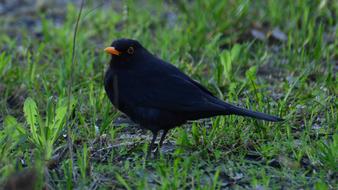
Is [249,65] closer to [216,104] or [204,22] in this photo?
[204,22]

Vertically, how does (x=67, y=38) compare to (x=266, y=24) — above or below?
below

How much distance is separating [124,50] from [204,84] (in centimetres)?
Answer: 95

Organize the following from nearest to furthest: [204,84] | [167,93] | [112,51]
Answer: [167,93] → [112,51] → [204,84]

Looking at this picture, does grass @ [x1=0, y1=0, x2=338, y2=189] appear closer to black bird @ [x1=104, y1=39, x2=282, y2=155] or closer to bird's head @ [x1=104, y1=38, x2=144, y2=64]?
black bird @ [x1=104, y1=39, x2=282, y2=155]

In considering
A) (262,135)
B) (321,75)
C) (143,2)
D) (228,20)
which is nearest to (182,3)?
(228,20)

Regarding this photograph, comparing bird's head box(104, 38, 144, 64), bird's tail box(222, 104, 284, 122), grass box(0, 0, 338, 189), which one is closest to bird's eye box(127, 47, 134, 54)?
bird's head box(104, 38, 144, 64)

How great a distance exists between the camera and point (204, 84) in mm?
5230

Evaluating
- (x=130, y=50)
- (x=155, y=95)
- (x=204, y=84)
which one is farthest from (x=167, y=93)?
(x=204, y=84)

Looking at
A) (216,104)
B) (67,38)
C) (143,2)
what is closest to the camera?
(216,104)

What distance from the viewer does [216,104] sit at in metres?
4.05

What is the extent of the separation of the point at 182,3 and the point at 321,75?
1.68 meters

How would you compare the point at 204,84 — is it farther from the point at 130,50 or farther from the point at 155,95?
the point at 155,95

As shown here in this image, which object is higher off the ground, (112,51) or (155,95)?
(112,51)

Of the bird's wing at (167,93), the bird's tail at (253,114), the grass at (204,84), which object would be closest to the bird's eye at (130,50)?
the bird's wing at (167,93)
